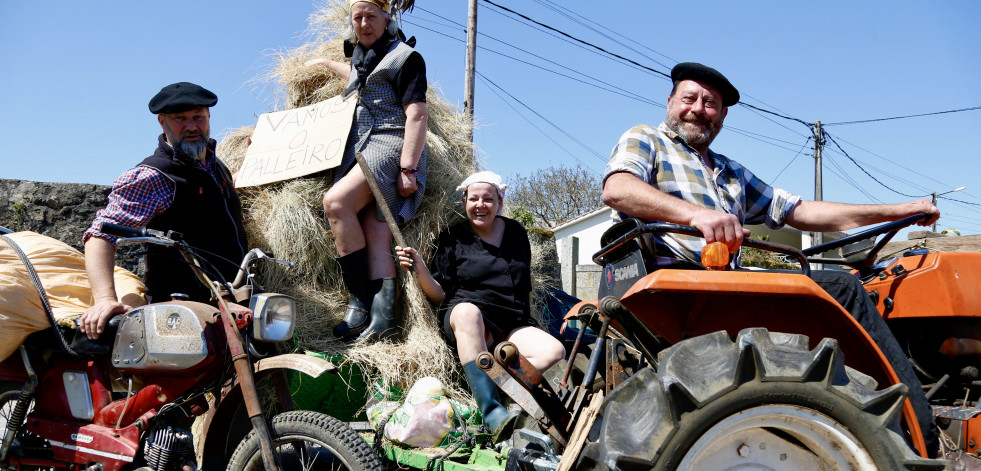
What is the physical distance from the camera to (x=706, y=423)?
1.80m

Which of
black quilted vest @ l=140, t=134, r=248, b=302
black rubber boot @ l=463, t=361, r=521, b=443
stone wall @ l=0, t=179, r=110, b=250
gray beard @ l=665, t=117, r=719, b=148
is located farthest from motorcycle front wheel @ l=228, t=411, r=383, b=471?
stone wall @ l=0, t=179, r=110, b=250

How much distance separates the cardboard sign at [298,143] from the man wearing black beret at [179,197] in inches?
15.8

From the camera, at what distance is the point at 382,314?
11.9 feet

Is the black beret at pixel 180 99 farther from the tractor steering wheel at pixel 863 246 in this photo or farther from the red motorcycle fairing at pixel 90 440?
the tractor steering wheel at pixel 863 246

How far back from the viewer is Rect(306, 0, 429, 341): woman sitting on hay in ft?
12.0

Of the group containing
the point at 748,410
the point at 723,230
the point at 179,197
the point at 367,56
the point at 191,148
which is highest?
the point at 367,56

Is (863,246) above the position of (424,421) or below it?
above

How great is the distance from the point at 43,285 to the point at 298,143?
1.45 meters

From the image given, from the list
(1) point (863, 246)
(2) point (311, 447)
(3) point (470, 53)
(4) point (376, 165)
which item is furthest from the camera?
(3) point (470, 53)

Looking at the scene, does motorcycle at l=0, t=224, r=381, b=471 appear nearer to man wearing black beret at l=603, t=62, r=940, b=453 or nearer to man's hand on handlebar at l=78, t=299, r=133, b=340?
man's hand on handlebar at l=78, t=299, r=133, b=340

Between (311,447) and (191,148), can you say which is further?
(191,148)

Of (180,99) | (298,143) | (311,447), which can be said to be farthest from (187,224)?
(311,447)

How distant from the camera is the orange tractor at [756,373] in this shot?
1.82 m

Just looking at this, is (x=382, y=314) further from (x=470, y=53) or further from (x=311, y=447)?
(x=470, y=53)
